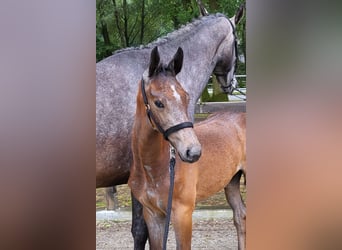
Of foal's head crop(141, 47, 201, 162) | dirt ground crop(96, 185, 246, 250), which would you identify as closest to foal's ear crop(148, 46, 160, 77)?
foal's head crop(141, 47, 201, 162)

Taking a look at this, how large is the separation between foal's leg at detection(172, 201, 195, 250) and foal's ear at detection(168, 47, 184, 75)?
2.69ft

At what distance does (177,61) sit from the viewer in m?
2.75

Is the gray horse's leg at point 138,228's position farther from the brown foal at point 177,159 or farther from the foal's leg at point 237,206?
the foal's leg at point 237,206

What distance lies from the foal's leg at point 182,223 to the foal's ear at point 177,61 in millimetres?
819

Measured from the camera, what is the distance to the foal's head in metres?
2.59

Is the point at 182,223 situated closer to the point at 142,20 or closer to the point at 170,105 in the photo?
the point at 170,105

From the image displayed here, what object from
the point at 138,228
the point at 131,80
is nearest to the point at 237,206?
the point at 138,228

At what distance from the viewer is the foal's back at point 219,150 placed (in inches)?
111
